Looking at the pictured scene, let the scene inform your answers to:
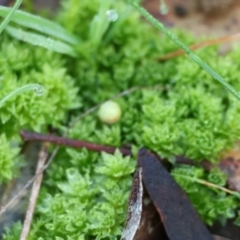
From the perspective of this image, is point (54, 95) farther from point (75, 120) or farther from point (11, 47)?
point (11, 47)

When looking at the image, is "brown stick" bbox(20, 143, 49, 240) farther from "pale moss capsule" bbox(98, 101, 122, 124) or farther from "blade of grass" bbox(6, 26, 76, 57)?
"blade of grass" bbox(6, 26, 76, 57)

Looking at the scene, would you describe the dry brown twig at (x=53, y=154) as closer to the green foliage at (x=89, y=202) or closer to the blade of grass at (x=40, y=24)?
the green foliage at (x=89, y=202)

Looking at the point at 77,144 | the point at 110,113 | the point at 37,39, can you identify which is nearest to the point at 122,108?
the point at 110,113

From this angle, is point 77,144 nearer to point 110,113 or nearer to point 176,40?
point 110,113

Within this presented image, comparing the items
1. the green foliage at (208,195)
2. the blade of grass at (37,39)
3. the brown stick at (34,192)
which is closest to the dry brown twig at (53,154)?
the brown stick at (34,192)

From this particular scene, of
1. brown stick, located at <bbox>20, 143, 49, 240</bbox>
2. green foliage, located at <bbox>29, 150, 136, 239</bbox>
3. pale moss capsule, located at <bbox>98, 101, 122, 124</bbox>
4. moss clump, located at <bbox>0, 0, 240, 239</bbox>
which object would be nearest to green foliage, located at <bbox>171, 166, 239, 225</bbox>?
moss clump, located at <bbox>0, 0, 240, 239</bbox>

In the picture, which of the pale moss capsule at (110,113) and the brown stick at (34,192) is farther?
the pale moss capsule at (110,113)
